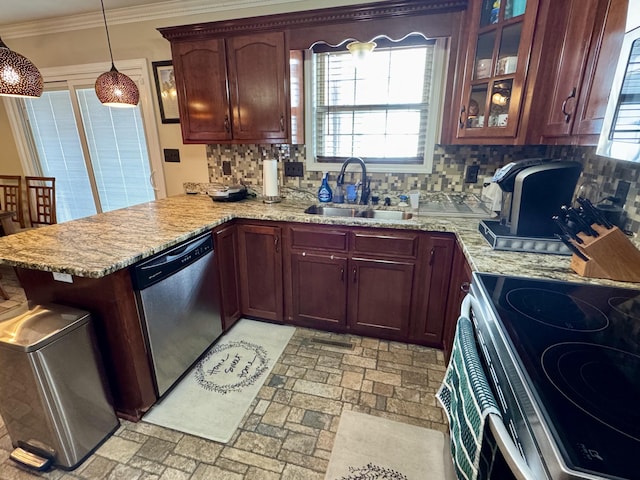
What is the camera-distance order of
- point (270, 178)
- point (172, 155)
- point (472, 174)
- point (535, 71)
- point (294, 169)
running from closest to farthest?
1. point (535, 71)
2. point (472, 174)
3. point (270, 178)
4. point (294, 169)
5. point (172, 155)

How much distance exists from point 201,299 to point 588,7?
2.45 m

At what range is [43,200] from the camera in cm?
328

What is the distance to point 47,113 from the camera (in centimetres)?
340

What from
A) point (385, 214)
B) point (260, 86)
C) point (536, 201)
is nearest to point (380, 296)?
point (385, 214)

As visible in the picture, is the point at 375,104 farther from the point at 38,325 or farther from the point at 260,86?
the point at 38,325

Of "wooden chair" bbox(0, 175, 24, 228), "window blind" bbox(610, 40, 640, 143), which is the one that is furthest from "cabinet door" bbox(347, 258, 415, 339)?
"wooden chair" bbox(0, 175, 24, 228)

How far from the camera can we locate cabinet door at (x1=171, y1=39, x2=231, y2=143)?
7.66 ft

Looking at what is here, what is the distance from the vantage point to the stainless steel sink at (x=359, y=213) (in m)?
2.37

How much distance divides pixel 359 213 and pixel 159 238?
140 cm

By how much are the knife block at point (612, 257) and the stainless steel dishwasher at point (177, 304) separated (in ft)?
6.32

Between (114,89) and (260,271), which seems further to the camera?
(260,271)

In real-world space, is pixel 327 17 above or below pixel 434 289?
above

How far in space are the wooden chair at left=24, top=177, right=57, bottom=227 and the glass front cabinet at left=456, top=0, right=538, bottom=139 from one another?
3.86m

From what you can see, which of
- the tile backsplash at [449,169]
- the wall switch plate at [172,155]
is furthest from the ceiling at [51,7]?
the tile backsplash at [449,169]
